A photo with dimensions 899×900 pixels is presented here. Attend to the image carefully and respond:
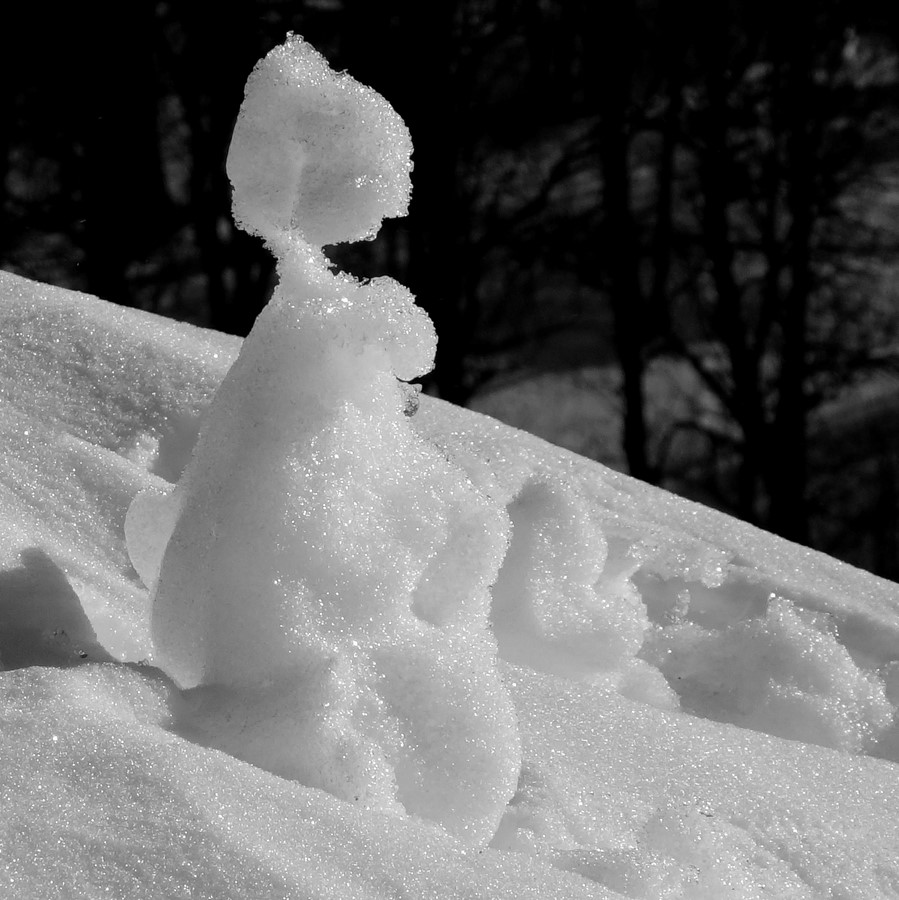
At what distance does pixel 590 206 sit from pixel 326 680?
10.6 meters

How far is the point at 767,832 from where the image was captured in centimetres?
164

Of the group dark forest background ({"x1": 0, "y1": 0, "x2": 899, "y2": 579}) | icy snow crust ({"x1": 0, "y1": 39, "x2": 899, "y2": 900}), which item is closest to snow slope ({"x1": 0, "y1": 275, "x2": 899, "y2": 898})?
icy snow crust ({"x1": 0, "y1": 39, "x2": 899, "y2": 900})

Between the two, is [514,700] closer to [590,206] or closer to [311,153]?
[311,153]

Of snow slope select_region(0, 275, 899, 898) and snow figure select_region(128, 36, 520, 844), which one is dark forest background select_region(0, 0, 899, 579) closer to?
snow slope select_region(0, 275, 899, 898)

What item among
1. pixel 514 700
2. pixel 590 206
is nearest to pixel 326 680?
pixel 514 700

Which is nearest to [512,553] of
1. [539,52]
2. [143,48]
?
[143,48]

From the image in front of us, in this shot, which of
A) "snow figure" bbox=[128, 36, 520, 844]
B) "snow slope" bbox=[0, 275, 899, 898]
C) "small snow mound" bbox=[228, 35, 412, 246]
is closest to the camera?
"snow slope" bbox=[0, 275, 899, 898]

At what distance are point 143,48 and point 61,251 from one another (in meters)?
1.65

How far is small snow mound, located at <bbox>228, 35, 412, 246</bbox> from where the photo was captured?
156 cm

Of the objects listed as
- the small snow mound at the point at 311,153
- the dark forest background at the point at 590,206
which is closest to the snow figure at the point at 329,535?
the small snow mound at the point at 311,153

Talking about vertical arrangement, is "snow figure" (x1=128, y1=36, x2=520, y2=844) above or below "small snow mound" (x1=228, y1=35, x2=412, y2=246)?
below

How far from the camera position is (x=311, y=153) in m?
1.58

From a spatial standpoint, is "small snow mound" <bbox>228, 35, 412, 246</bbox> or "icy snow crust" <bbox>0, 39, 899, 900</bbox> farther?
"small snow mound" <bbox>228, 35, 412, 246</bbox>

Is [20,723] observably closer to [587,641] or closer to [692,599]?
[587,641]
